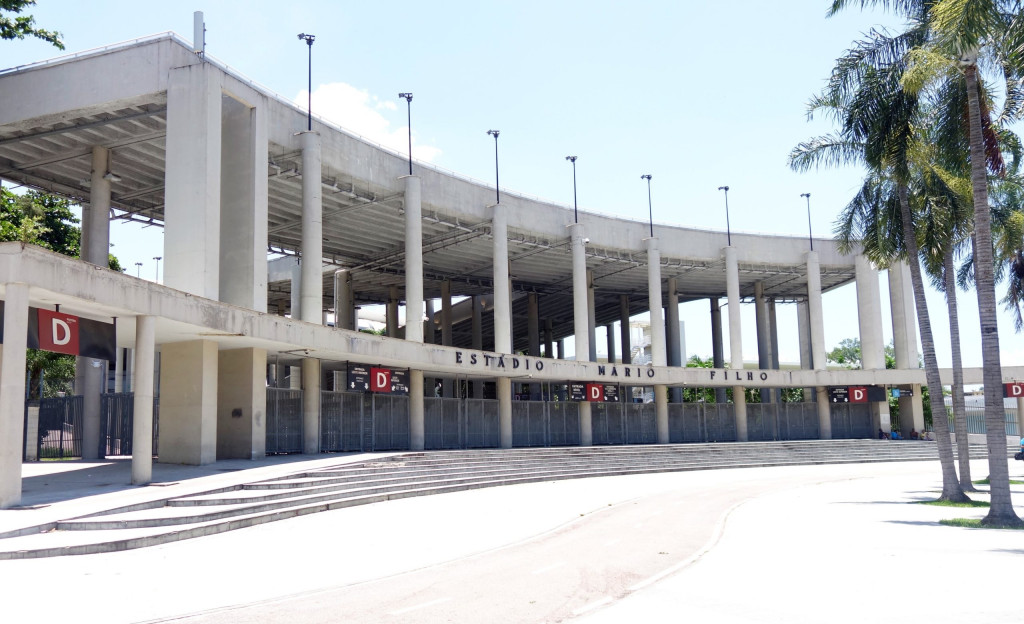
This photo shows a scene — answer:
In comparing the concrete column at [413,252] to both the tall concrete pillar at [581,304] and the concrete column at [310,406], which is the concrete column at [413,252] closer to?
the concrete column at [310,406]

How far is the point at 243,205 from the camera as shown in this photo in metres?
27.3

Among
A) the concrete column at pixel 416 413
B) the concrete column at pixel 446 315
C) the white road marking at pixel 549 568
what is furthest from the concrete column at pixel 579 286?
the white road marking at pixel 549 568

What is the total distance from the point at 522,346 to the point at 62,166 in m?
44.5

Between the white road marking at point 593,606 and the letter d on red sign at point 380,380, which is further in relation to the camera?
the letter d on red sign at point 380,380

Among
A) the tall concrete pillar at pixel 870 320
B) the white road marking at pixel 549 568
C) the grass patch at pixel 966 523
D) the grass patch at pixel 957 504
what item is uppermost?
the tall concrete pillar at pixel 870 320

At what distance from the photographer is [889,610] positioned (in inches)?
332

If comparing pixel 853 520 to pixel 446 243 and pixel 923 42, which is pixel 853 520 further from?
pixel 446 243

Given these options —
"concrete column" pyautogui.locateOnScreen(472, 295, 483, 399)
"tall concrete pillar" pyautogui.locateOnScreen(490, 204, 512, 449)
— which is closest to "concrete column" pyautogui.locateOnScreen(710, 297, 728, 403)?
"concrete column" pyautogui.locateOnScreen(472, 295, 483, 399)

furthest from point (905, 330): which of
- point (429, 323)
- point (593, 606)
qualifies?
point (593, 606)

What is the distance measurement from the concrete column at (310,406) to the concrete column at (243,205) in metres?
4.11

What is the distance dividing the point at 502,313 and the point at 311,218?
38.1 ft

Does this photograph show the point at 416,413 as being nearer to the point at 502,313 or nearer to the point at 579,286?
the point at 502,313

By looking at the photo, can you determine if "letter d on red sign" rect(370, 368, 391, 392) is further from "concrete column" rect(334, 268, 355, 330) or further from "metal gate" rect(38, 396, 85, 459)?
"concrete column" rect(334, 268, 355, 330)

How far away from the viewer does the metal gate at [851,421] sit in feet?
167
